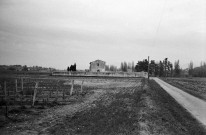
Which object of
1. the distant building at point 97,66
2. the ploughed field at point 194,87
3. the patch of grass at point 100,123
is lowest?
the ploughed field at point 194,87

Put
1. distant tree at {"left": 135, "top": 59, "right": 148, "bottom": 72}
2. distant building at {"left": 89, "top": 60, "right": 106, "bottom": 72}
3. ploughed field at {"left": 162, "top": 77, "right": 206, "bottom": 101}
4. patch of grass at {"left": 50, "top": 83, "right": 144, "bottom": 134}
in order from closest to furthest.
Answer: patch of grass at {"left": 50, "top": 83, "right": 144, "bottom": 134} → ploughed field at {"left": 162, "top": 77, "right": 206, "bottom": 101} → distant building at {"left": 89, "top": 60, "right": 106, "bottom": 72} → distant tree at {"left": 135, "top": 59, "right": 148, "bottom": 72}

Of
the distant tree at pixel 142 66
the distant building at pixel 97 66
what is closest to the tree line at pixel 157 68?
the distant tree at pixel 142 66

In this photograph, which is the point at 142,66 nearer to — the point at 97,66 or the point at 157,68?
the point at 157,68

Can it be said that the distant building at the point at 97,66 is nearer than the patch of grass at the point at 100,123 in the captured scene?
No

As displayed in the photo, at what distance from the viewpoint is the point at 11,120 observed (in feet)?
31.3

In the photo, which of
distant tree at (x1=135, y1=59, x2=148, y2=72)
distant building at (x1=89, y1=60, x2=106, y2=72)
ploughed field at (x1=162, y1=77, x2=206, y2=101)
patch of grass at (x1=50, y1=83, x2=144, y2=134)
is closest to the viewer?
patch of grass at (x1=50, y1=83, x2=144, y2=134)

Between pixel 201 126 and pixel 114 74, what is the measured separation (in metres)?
53.8

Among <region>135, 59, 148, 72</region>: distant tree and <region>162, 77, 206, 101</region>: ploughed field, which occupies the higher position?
<region>135, 59, 148, 72</region>: distant tree

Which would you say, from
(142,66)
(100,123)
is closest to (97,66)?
(142,66)

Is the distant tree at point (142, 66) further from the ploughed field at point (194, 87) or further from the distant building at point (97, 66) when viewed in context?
the ploughed field at point (194, 87)

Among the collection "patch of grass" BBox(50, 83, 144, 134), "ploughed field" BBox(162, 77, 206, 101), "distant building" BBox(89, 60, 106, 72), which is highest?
"distant building" BBox(89, 60, 106, 72)

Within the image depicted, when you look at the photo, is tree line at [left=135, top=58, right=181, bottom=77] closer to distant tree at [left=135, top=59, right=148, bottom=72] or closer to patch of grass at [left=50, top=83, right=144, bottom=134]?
distant tree at [left=135, top=59, right=148, bottom=72]

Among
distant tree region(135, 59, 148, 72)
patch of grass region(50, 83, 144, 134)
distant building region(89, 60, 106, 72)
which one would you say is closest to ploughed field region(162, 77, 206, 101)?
patch of grass region(50, 83, 144, 134)

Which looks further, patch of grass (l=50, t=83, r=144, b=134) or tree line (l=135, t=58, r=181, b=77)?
tree line (l=135, t=58, r=181, b=77)
